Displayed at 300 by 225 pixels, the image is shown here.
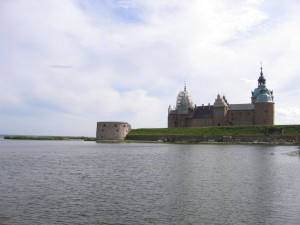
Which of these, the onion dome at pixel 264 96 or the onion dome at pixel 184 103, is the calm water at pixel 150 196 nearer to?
the onion dome at pixel 264 96

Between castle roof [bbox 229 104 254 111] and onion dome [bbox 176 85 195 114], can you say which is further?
onion dome [bbox 176 85 195 114]

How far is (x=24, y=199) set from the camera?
20.4 m

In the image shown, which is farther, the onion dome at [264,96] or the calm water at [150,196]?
the onion dome at [264,96]

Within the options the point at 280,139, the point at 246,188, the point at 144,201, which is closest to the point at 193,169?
the point at 246,188

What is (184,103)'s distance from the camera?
435 feet

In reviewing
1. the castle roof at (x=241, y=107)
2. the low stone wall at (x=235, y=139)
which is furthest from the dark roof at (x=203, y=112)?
the low stone wall at (x=235, y=139)

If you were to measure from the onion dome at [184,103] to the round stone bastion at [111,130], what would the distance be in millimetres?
24716

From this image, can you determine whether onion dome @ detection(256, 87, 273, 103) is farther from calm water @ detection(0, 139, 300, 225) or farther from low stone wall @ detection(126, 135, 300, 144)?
calm water @ detection(0, 139, 300, 225)

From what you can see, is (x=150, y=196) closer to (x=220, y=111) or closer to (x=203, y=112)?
(x=220, y=111)

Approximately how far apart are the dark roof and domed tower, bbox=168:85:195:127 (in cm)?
244

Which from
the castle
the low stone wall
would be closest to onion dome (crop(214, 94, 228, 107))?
the castle

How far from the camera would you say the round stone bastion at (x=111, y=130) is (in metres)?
112

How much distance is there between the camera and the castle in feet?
372

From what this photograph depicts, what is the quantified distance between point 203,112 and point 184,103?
786 cm
